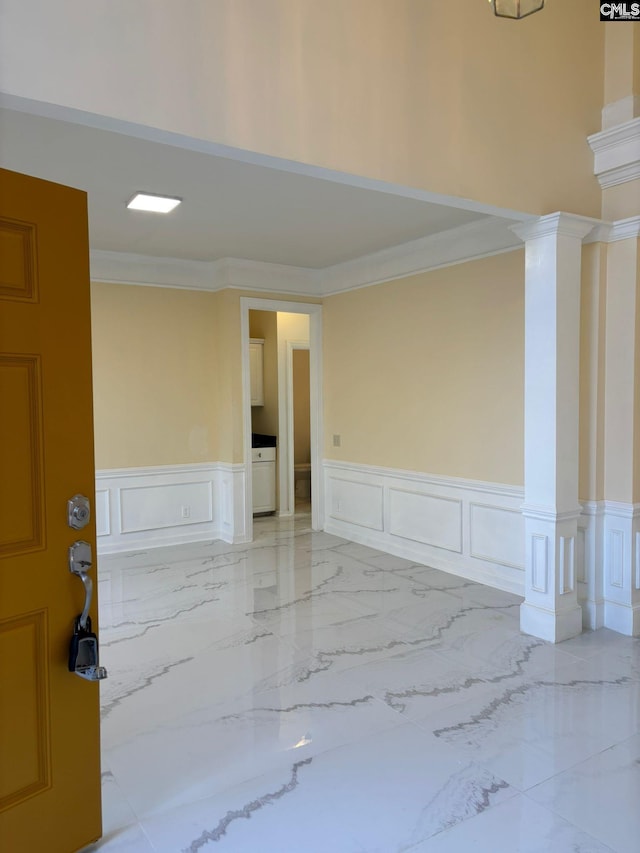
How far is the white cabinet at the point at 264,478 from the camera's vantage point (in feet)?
23.4

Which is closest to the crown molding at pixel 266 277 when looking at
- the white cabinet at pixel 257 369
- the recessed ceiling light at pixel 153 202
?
the white cabinet at pixel 257 369

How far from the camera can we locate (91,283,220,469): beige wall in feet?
18.0

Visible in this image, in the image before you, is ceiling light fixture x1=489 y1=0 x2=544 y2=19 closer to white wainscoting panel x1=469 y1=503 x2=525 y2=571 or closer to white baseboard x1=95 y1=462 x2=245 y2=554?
white wainscoting panel x1=469 y1=503 x2=525 y2=571

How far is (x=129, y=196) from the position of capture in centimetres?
386

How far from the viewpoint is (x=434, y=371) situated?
16.4 ft

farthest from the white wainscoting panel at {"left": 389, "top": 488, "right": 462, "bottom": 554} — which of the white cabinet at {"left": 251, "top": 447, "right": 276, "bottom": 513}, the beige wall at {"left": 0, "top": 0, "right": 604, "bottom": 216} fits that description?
the beige wall at {"left": 0, "top": 0, "right": 604, "bottom": 216}

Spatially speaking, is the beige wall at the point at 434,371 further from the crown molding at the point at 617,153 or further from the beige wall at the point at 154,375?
the beige wall at the point at 154,375

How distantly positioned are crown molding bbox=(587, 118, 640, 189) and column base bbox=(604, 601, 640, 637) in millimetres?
2484

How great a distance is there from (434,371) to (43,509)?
12.1 feet

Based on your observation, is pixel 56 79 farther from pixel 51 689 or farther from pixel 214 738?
pixel 214 738

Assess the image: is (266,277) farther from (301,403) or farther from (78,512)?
(78,512)

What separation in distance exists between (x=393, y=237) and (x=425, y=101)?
2.16m

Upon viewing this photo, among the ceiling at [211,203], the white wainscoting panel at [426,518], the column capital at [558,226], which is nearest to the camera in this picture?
the ceiling at [211,203]

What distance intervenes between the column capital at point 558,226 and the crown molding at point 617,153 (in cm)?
31
